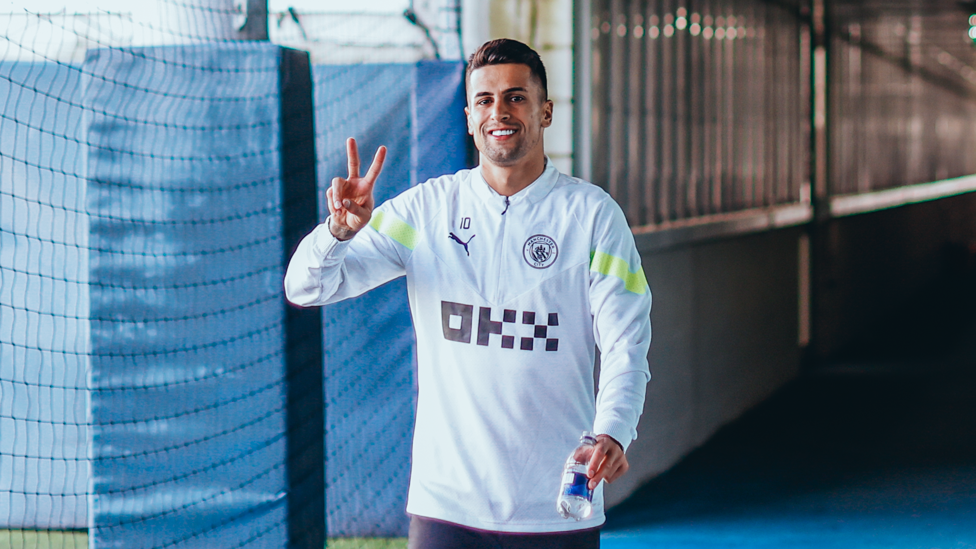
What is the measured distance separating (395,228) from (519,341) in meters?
0.40

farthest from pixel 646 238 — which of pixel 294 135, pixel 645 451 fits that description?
pixel 294 135

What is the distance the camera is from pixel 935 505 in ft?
16.8

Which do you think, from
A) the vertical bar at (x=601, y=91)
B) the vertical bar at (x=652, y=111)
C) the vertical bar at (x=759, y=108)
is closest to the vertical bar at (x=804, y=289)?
the vertical bar at (x=759, y=108)

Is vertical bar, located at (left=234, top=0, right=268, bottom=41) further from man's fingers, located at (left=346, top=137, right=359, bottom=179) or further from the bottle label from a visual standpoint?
the bottle label

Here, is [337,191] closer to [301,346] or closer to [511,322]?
[511,322]

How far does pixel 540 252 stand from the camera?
2.17 meters

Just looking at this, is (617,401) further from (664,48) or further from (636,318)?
(664,48)

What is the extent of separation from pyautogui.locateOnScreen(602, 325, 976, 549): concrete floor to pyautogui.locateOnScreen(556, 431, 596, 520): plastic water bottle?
2737mm

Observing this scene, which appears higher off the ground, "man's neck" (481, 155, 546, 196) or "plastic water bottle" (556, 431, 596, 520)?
"man's neck" (481, 155, 546, 196)

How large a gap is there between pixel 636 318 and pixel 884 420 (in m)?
5.52

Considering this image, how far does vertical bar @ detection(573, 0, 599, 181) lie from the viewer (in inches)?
195

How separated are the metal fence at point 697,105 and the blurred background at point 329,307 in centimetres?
3

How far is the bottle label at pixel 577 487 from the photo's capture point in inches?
78.2

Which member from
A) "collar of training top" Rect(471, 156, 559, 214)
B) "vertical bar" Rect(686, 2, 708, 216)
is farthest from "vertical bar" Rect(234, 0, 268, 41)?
"vertical bar" Rect(686, 2, 708, 216)
